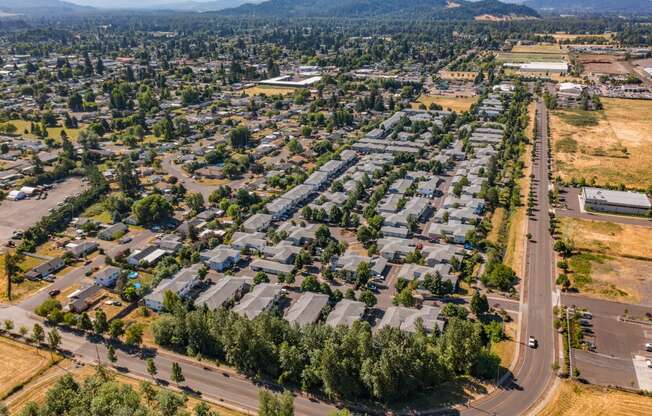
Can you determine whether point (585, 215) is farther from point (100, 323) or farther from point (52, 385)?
point (52, 385)

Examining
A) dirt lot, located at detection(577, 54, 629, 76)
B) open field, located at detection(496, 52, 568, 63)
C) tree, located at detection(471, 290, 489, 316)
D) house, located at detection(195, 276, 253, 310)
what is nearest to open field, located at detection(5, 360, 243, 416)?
house, located at detection(195, 276, 253, 310)

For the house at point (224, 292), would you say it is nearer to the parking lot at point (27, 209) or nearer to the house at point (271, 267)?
the house at point (271, 267)

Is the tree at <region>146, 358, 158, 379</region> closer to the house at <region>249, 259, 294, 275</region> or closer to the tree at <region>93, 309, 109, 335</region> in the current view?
the tree at <region>93, 309, 109, 335</region>

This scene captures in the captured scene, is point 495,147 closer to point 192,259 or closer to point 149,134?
point 192,259

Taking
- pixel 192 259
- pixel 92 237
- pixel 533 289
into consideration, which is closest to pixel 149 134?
pixel 92 237

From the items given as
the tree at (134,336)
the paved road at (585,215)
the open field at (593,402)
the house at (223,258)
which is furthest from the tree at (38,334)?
the paved road at (585,215)
